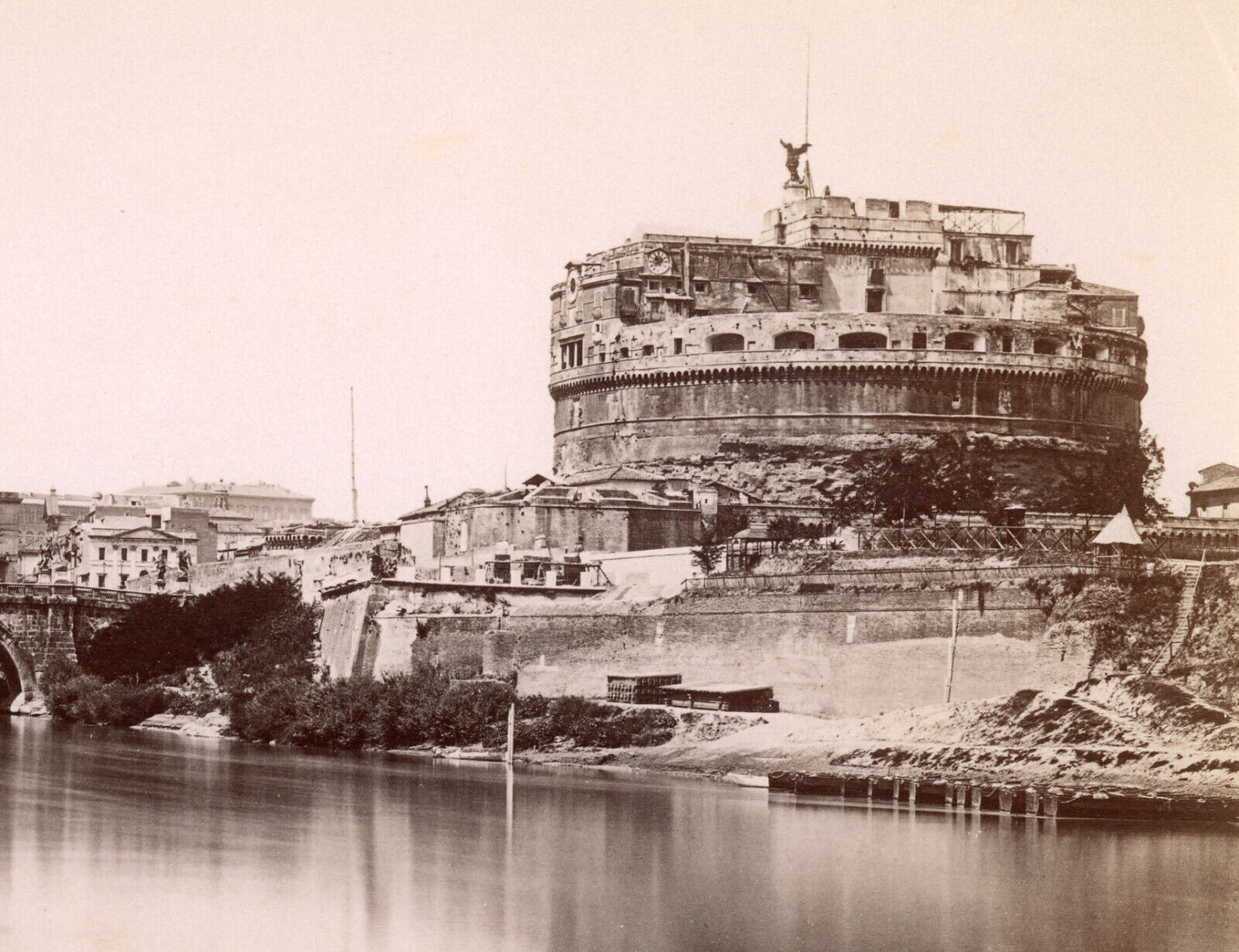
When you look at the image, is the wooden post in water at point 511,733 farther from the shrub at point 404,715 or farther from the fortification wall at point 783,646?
the fortification wall at point 783,646

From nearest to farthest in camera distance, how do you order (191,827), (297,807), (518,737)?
(191,827) < (297,807) < (518,737)

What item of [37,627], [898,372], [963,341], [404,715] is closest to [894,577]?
[404,715]

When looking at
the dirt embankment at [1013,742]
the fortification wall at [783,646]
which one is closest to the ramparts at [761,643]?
the fortification wall at [783,646]

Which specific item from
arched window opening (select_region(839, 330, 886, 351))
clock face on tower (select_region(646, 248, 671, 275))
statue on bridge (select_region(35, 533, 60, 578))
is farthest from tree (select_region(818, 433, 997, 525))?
statue on bridge (select_region(35, 533, 60, 578))

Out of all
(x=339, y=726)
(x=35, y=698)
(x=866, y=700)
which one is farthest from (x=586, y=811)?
(x=35, y=698)

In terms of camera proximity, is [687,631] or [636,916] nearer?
[636,916]

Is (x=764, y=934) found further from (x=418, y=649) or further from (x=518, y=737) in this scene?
(x=418, y=649)
